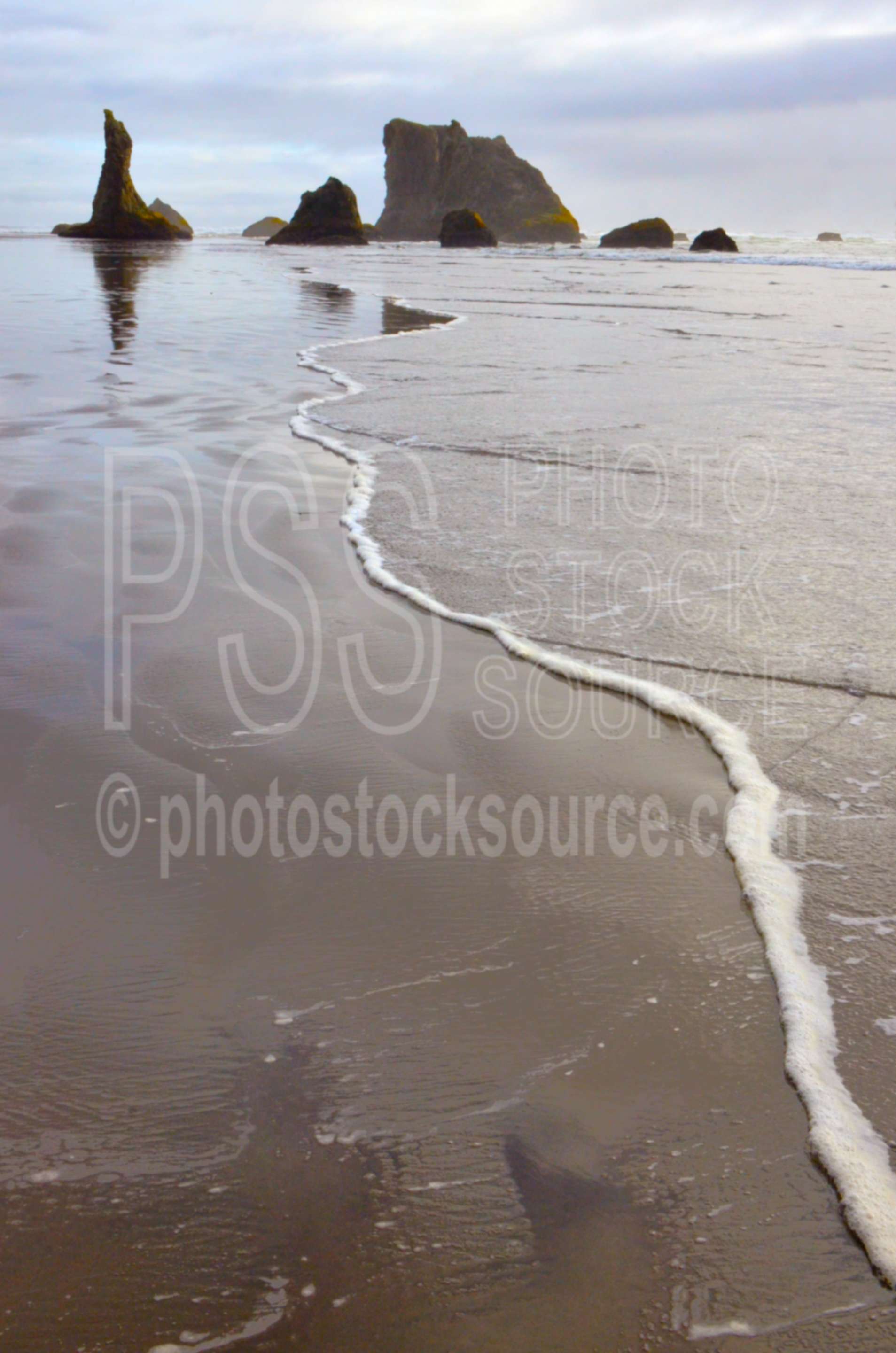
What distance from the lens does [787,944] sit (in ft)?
5.81

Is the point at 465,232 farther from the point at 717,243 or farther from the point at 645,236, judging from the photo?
the point at 717,243

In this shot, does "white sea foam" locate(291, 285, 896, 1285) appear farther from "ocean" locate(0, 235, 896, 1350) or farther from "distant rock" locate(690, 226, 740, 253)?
"distant rock" locate(690, 226, 740, 253)

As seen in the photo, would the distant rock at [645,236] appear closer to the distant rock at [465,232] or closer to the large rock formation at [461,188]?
the distant rock at [465,232]

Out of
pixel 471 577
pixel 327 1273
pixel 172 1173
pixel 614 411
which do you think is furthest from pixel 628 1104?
pixel 614 411

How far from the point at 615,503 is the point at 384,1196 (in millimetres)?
3537

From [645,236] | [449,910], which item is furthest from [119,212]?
[449,910]

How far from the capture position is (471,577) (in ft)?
12.0

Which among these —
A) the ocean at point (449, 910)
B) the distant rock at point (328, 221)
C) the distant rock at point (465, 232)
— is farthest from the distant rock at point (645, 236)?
the ocean at point (449, 910)

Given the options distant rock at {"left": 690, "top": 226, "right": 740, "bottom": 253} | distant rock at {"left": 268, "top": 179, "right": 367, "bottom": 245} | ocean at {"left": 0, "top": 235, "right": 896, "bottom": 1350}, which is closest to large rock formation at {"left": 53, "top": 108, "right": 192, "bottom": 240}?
distant rock at {"left": 268, "top": 179, "right": 367, "bottom": 245}

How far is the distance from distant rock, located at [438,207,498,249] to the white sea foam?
206 feet

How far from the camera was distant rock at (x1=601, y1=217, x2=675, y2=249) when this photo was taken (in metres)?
55.5

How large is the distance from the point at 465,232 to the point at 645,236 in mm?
11458

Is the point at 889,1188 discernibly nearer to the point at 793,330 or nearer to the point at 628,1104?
the point at 628,1104

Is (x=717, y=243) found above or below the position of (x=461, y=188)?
below
